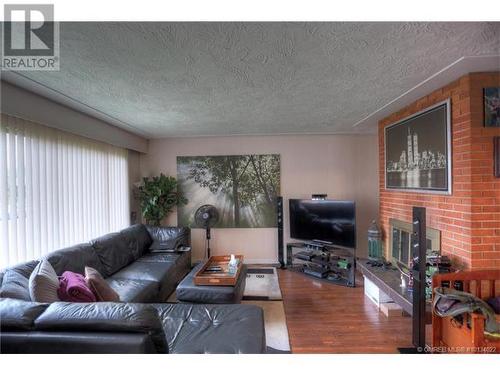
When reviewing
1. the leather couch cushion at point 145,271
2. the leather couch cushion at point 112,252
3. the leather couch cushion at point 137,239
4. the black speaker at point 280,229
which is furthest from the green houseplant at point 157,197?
the black speaker at point 280,229

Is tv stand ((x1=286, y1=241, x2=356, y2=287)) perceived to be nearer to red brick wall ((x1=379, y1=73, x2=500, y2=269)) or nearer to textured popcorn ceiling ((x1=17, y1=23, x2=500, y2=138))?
red brick wall ((x1=379, y1=73, x2=500, y2=269))

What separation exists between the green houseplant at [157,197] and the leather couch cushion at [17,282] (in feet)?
7.24

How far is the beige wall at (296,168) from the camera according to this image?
166 inches

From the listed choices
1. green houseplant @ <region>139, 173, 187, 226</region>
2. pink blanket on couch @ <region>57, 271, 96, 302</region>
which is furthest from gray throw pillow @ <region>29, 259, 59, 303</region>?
green houseplant @ <region>139, 173, 187, 226</region>

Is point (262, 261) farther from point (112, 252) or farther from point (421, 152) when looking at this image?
point (421, 152)

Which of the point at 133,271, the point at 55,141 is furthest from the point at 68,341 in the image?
the point at 55,141

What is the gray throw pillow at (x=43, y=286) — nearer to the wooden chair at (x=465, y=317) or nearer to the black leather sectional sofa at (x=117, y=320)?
the black leather sectional sofa at (x=117, y=320)

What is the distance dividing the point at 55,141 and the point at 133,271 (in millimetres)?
1692

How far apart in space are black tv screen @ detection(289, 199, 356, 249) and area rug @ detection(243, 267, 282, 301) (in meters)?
0.77

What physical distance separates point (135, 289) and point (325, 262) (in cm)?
266

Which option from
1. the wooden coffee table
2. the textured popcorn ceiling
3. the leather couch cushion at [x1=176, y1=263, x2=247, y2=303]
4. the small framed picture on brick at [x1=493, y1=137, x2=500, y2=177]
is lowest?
the leather couch cushion at [x1=176, y1=263, x2=247, y2=303]

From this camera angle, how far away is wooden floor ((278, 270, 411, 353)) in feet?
6.64

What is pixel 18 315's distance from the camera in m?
1.15
